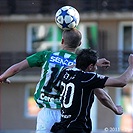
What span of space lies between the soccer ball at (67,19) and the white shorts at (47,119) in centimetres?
85

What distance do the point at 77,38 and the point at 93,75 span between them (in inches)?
27.1

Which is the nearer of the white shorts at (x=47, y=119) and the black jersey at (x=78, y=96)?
the black jersey at (x=78, y=96)

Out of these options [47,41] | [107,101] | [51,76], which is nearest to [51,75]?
[51,76]

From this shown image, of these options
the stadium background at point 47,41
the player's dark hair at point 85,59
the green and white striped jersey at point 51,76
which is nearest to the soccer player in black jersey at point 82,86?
the player's dark hair at point 85,59

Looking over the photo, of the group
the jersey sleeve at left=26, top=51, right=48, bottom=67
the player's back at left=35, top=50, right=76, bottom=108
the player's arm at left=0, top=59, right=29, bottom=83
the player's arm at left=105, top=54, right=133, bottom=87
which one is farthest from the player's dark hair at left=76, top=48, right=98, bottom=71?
the player's arm at left=0, top=59, right=29, bottom=83

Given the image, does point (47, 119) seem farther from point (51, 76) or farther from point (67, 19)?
point (67, 19)

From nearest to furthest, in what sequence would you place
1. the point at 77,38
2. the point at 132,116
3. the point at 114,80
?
the point at 114,80
the point at 77,38
the point at 132,116

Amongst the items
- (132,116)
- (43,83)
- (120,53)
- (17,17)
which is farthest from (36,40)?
(43,83)

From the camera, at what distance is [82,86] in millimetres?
4910

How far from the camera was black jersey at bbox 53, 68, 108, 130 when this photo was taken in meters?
4.91

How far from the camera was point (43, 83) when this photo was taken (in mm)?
5598

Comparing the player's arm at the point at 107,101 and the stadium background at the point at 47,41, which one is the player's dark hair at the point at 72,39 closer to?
the player's arm at the point at 107,101

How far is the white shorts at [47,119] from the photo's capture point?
5535mm

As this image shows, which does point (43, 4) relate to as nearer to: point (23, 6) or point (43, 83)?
point (23, 6)
